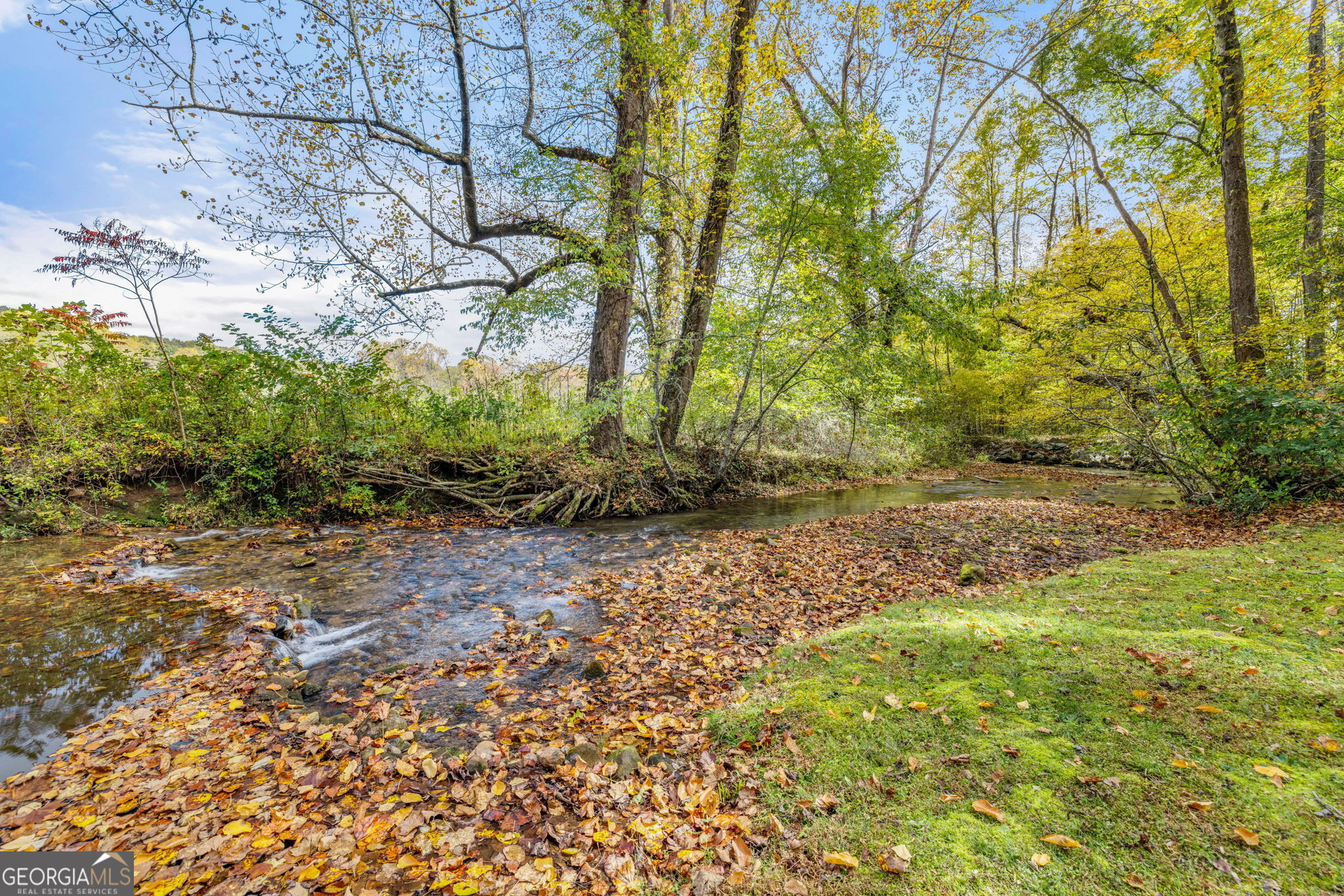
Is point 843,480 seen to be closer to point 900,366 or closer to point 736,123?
point 900,366

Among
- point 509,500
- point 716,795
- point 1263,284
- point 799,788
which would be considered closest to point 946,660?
point 799,788

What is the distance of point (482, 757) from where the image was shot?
291 cm

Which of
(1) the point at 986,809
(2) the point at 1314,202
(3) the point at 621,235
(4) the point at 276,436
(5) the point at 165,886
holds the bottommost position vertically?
(5) the point at 165,886

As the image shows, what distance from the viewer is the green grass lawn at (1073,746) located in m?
1.75

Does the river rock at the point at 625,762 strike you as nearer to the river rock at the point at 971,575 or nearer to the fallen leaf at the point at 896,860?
the fallen leaf at the point at 896,860

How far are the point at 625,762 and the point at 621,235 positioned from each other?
27.1 feet

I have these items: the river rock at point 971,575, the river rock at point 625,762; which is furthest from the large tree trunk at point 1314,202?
the river rock at point 625,762

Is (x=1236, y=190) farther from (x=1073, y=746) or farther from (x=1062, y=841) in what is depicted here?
(x=1062, y=841)

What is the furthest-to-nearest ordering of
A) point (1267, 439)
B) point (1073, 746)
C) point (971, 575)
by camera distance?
point (1267, 439) < point (971, 575) < point (1073, 746)

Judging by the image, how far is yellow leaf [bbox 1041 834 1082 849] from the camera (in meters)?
1.83

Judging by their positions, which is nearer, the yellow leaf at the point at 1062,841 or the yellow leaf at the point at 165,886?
the yellow leaf at the point at 1062,841

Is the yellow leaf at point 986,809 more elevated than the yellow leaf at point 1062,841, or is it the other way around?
the yellow leaf at point 1062,841

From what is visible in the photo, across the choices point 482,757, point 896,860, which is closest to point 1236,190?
point 896,860

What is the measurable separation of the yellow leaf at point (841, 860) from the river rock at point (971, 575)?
181 inches
